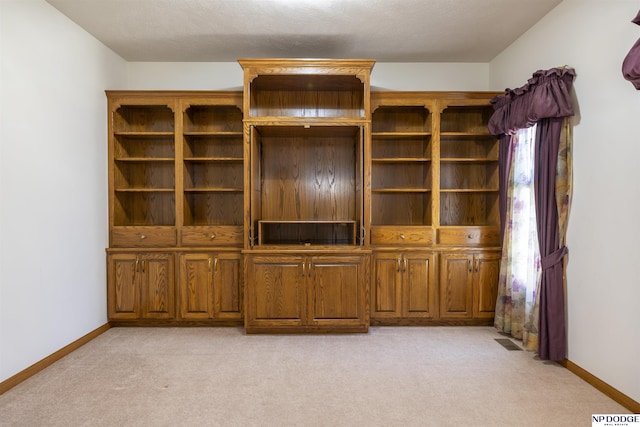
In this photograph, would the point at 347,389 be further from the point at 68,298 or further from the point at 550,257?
the point at 68,298

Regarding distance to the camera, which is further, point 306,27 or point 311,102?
point 311,102

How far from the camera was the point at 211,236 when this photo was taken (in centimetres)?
377

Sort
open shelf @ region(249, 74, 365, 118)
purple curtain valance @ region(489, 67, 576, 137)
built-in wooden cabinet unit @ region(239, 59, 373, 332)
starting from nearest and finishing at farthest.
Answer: purple curtain valance @ region(489, 67, 576, 137) → built-in wooden cabinet unit @ region(239, 59, 373, 332) → open shelf @ region(249, 74, 365, 118)

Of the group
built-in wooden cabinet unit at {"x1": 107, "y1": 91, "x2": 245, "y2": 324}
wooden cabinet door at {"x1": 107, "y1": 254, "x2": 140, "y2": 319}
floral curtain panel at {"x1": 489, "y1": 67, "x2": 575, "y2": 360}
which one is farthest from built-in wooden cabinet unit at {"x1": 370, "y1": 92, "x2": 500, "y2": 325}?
wooden cabinet door at {"x1": 107, "y1": 254, "x2": 140, "y2": 319}

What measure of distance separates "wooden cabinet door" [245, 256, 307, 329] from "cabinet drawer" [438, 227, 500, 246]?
5.08ft

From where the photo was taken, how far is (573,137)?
2.78m

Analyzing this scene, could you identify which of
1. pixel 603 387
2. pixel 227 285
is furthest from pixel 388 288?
pixel 603 387

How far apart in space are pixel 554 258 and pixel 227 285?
3.01m

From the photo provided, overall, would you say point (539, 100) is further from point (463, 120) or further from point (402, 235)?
point (402, 235)

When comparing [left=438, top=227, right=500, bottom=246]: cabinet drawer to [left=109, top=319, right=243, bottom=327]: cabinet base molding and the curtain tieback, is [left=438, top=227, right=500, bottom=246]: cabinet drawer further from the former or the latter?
[left=109, top=319, right=243, bottom=327]: cabinet base molding

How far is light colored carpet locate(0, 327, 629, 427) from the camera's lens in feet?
7.11

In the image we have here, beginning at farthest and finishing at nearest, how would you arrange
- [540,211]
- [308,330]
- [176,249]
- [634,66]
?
[176,249] < [308,330] < [540,211] < [634,66]

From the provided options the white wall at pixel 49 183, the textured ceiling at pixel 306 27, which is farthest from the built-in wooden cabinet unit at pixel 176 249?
the textured ceiling at pixel 306 27

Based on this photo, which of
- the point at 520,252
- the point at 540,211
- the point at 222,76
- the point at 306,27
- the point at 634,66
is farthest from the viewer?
the point at 222,76
